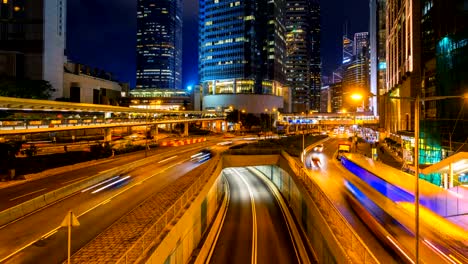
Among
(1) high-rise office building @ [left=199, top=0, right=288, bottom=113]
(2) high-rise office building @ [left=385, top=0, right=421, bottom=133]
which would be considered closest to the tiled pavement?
(2) high-rise office building @ [left=385, top=0, right=421, bottom=133]

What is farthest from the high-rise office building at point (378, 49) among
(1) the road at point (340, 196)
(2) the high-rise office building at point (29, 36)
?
(2) the high-rise office building at point (29, 36)

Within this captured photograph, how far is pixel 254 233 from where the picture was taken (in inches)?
1005

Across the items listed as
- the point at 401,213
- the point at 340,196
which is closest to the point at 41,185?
the point at 340,196

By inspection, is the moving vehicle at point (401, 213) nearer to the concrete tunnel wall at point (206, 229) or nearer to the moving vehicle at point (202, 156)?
the concrete tunnel wall at point (206, 229)

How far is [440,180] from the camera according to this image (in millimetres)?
32062

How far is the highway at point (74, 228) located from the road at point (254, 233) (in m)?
6.83

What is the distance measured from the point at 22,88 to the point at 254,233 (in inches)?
2524

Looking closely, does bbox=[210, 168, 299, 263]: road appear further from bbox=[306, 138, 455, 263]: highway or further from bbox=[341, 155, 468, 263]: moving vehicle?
bbox=[341, 155, 468, 263]: moving vehicle

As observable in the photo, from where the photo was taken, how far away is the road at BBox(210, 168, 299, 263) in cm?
2098

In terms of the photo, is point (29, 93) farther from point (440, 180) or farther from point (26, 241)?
point (440, 180)

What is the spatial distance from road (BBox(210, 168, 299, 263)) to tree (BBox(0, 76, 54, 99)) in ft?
169

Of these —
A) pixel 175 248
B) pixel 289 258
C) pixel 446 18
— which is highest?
pixel 446 18

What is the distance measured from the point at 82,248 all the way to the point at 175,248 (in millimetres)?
4172

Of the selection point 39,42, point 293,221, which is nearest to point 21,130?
point 293,221
